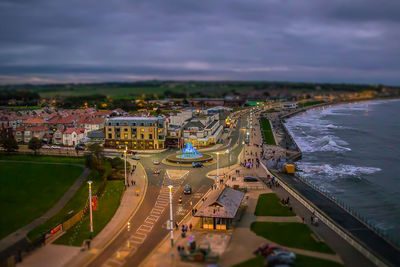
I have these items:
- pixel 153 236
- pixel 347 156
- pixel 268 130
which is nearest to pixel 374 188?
pixel 347 156

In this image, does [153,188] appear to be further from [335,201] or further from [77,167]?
[335,201]

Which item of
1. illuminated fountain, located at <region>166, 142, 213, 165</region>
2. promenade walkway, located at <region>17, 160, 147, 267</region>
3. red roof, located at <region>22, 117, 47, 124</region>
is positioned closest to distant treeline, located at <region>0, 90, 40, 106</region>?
red roof, located at <region>22, 117, 47, 124</region>

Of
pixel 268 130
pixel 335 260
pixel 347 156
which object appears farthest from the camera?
pixel 268 130

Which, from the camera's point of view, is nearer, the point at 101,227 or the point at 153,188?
the point at 101,227

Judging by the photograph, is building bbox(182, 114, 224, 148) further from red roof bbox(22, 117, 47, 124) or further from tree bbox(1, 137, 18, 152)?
red roof bbox(22, 117, 47, 124)

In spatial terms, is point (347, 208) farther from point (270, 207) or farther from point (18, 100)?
point (18, 100)
